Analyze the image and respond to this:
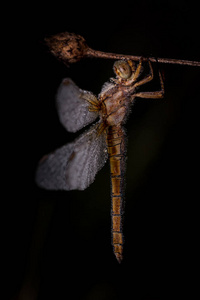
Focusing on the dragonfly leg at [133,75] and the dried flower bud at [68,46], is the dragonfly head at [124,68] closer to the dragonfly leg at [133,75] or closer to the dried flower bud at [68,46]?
the dragonfly leg at [133,75]

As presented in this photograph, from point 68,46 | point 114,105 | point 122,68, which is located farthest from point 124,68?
point 68,46

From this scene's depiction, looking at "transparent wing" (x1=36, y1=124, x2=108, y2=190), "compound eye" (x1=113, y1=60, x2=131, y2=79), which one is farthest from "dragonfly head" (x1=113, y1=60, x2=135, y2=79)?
"transparent wing" (x1=36, y1=124, x2=108, y2=190)

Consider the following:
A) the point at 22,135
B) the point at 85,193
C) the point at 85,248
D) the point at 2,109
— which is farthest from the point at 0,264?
the point at 2,109

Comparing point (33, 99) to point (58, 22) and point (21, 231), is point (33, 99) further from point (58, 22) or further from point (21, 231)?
point (21, 231)

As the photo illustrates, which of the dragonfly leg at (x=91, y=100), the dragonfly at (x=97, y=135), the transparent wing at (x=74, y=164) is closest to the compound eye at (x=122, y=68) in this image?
the dragonfly at (x=97, y=135)

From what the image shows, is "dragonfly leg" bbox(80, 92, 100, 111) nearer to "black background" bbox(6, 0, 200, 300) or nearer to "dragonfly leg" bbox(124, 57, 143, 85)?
"dragonfly leg" bbox(124, 57, 143, 85)
